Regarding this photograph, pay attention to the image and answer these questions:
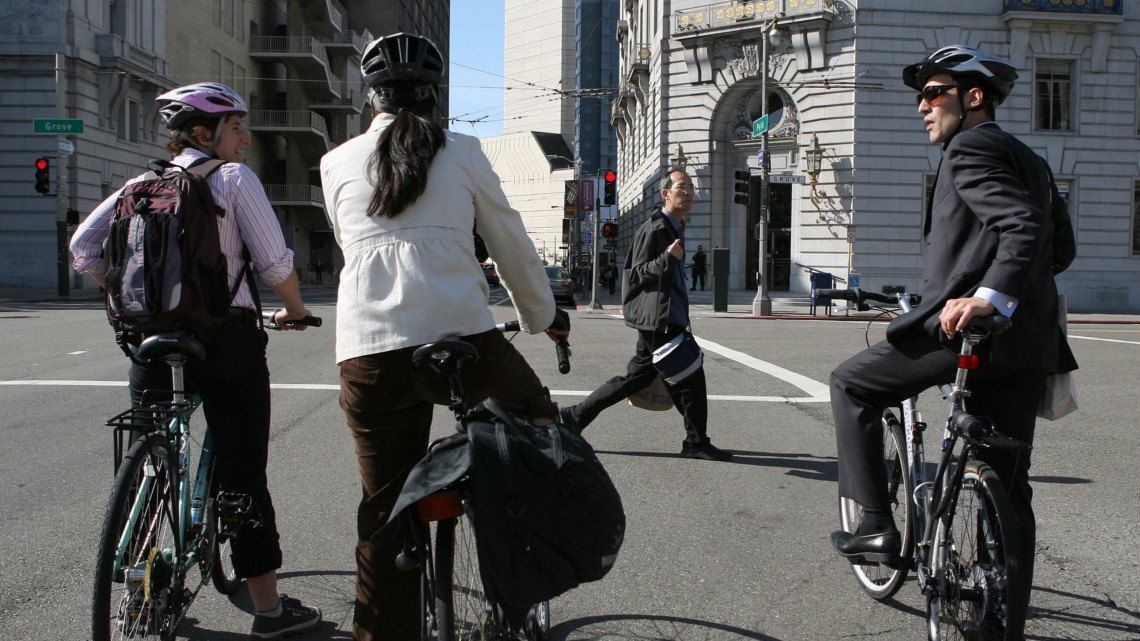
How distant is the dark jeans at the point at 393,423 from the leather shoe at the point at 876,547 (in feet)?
4.54

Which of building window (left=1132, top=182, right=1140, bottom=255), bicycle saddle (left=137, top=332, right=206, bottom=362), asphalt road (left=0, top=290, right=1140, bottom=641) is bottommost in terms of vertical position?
asphalt road (left=0, top=290, right=1140, bottom=641)

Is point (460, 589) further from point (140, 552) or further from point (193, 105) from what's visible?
point (193, 105)

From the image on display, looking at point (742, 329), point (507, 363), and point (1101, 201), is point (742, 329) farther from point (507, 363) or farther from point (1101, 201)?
point (1101, 201)

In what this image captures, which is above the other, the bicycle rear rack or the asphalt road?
the bicycle rear rack

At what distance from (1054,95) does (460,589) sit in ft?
114

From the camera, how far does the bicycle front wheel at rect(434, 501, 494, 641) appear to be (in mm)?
2324

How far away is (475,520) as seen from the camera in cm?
218

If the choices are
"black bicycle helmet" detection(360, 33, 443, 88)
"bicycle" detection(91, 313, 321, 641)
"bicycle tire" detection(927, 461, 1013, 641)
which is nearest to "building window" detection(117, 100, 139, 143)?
"bicycle" detection(91, 313, 321, 641)

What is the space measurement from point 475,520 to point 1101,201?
1385 inches

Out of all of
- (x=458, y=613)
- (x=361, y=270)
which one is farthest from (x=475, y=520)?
(x=361, y=270)

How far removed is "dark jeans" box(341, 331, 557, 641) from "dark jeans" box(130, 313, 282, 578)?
2.13 ft

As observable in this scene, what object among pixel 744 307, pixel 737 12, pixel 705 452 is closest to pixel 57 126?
pixel 744 307

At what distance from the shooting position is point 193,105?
3178 mm

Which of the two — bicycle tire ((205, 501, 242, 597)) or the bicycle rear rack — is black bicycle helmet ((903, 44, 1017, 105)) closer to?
the bicycle rear rack
